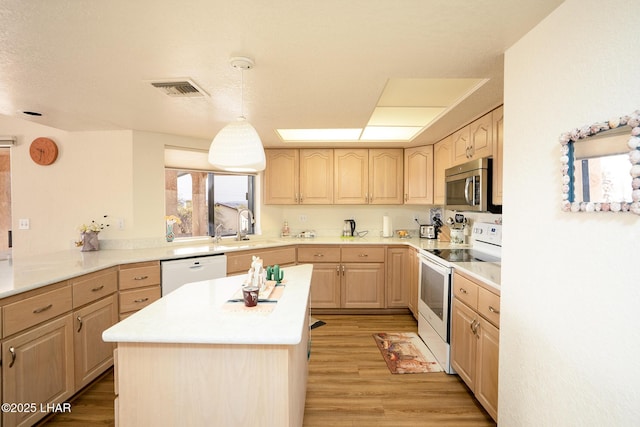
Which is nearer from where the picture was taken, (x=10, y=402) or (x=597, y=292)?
(x=597, y=292)

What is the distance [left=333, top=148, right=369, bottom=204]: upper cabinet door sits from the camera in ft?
12.9

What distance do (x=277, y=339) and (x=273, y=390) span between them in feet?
0.77

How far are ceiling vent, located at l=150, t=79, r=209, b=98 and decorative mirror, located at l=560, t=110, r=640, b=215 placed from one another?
2.10 metres

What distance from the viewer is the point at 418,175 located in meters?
3.74

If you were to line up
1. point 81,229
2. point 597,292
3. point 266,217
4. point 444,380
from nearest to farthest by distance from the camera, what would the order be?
1. point 597,292
2. point 444,380
3. point 81,229
4. point 266,217

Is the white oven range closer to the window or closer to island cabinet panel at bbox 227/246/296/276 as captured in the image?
island cabinet panel at bbox 227/246/296/276

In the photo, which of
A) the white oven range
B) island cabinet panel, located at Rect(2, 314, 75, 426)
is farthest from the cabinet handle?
the white oven range

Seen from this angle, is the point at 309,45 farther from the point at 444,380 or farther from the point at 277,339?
the point at 444,380

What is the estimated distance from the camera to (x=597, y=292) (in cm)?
101

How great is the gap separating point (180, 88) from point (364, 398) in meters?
2.56

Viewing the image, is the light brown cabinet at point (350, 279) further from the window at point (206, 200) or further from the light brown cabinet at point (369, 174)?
the window at point (206, 200)

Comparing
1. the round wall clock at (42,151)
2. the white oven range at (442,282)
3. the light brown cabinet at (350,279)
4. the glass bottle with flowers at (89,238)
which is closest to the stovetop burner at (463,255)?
the white oven range at (442,282)

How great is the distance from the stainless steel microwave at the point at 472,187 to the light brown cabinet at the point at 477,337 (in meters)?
0.67

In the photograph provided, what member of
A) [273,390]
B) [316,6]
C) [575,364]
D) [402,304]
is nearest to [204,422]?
[273,390]
